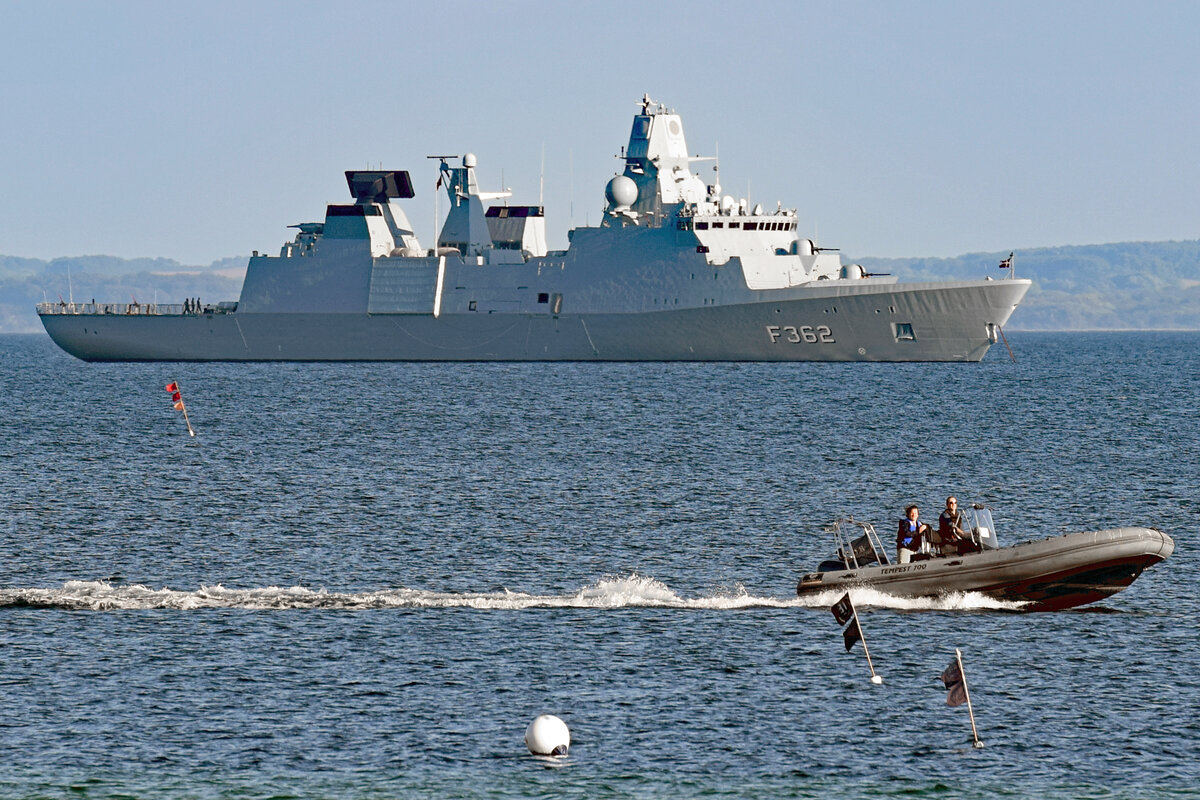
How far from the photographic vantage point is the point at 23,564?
101ft

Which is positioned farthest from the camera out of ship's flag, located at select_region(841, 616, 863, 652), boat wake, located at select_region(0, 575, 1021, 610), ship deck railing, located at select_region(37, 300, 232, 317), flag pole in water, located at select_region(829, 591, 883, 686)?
ship deck railing, located at select_region(37, 300, 232, 317)

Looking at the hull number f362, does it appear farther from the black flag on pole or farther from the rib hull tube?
the black flag on pole

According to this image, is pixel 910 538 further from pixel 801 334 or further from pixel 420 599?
pixel 801 334

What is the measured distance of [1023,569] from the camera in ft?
83.6

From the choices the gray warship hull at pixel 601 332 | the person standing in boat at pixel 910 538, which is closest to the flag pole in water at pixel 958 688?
the person standing in boat at pixel 910 538

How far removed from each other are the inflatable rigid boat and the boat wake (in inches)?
8.7

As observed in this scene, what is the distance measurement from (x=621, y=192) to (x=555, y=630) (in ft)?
238

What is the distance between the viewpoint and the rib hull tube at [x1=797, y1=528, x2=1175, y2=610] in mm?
25250

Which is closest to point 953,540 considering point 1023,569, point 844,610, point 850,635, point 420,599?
point 1023,569

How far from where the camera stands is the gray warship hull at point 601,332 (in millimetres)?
88000

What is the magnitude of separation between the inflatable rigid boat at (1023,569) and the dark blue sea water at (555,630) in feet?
1.51

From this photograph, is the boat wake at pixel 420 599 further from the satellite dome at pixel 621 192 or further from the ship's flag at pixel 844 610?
the satellite dome at pixel 621 192

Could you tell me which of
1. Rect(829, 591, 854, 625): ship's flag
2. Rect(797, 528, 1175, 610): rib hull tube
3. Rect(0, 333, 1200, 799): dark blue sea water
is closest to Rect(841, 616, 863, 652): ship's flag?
Rect(829, 591, 854, 625): ship's flag

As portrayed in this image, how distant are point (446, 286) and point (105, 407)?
26671 mm
